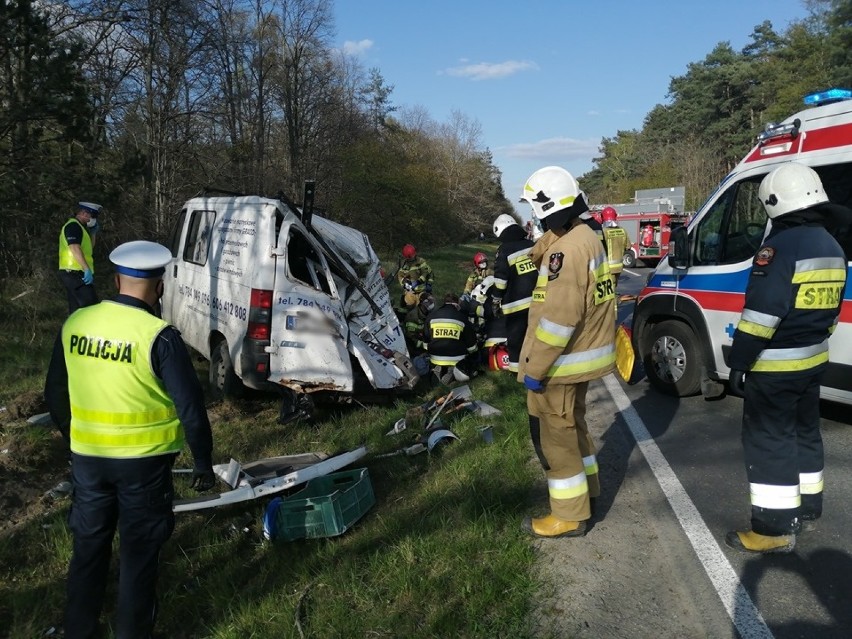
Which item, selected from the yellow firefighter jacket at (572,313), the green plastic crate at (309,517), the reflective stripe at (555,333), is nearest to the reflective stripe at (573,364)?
the yellow firefighter jacket at (572,313)

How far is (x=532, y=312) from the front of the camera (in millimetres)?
3518

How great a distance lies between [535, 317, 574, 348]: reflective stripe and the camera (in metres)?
3.14

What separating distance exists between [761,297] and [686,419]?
258 centimetres

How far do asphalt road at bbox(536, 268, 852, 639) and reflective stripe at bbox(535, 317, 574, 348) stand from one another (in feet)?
3.85

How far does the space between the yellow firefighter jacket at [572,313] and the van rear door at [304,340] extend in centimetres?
226

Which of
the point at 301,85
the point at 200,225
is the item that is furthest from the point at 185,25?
the point at 301,85

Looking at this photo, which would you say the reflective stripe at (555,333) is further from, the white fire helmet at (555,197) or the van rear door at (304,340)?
the van rear door at (304,340)

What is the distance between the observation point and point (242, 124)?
26.4m

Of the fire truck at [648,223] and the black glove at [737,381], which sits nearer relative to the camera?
the black glove at [737,381]

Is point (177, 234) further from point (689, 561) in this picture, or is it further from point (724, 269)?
point (689, 561)

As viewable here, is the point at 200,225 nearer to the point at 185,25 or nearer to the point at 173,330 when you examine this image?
the point at 173,330

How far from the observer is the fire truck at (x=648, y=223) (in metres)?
23.9

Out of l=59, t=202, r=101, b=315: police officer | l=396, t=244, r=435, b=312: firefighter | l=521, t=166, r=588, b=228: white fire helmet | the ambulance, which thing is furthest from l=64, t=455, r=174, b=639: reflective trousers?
l=396, t=244, r=435, b=312: firefighter

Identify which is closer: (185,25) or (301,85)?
(185,25)
